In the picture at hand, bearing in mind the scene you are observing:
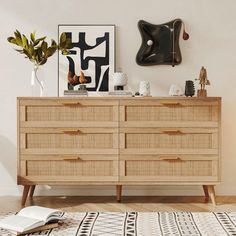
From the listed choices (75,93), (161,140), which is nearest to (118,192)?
(161,140)

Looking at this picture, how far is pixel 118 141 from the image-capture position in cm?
434

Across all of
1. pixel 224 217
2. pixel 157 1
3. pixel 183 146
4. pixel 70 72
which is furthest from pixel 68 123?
pixel 224 217

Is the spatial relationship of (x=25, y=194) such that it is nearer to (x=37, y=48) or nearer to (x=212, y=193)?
(x=37, y=48)

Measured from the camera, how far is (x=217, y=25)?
4.77 meters

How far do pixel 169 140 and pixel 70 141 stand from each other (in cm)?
81

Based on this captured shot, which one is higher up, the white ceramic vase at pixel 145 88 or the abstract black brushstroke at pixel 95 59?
the abstract black brushstroke at pixel 95 59

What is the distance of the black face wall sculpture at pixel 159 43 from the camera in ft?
15.6

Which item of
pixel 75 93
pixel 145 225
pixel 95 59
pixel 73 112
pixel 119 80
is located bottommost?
pixel 145 225

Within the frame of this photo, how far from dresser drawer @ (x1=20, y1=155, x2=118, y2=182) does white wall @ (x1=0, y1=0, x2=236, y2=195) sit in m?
0.51

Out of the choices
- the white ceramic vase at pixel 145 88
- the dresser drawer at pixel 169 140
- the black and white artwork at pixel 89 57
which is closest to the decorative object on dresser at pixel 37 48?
the black and white artwork at pixel 89 57

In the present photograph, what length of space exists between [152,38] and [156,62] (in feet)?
0.71

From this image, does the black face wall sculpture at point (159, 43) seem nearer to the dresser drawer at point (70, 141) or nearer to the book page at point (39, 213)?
the dresser drawer at point (70, 141)

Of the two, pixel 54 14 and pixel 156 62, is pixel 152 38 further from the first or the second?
pixel 54 14

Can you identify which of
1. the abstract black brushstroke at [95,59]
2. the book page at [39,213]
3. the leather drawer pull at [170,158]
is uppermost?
the abstract black brushstroke at [95,59]
